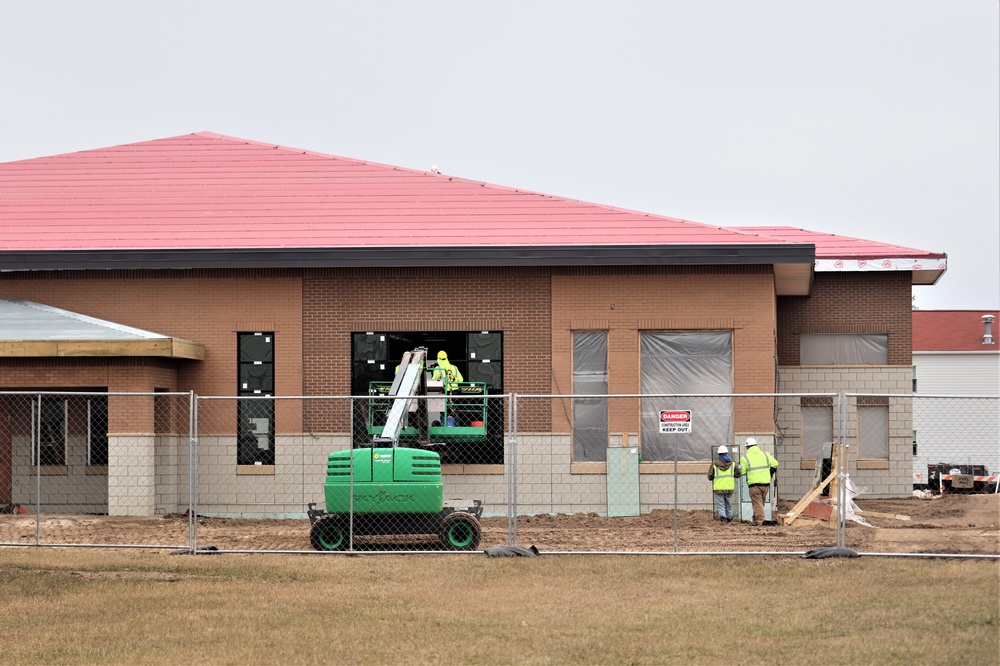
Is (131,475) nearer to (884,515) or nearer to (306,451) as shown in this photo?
(306,451)

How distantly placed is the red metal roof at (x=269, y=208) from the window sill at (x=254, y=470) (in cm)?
436

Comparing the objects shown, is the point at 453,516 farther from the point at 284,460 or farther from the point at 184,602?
the point at 284,460

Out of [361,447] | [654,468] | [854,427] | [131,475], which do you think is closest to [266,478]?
[361,447]

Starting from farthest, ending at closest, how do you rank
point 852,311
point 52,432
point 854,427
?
point 852,311
point 854,427
point 52,432

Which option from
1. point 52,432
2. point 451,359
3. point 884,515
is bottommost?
point 884,515

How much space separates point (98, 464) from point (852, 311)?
17954mm

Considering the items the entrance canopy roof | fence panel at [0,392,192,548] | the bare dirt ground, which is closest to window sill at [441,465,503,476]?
the bare dirt ground

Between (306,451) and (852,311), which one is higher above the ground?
(852,311)

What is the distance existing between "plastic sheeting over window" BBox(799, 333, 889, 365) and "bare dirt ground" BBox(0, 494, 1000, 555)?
6.47 meters

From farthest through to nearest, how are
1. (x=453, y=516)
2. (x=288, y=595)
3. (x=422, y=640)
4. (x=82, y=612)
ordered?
(x=453, y=516), (x=288, y=595), (x=82, y=612), (x=422, y=640)

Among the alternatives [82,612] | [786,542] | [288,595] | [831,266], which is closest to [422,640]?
[288,595]

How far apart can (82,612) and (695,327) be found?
49.6ft

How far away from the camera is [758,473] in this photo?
23.2 meters

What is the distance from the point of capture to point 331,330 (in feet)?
87.8
